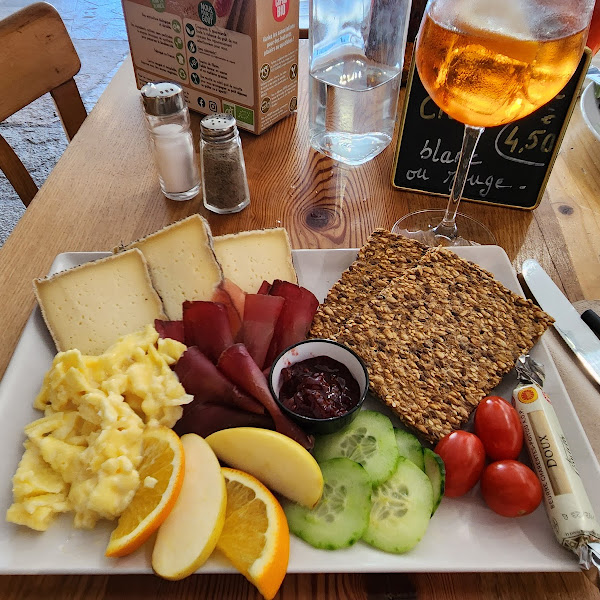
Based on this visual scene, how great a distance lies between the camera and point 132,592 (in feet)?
2.88

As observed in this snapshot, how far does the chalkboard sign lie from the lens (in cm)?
146

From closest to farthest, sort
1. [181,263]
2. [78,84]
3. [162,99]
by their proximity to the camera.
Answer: [181,263]
[162,99]
[78,84]

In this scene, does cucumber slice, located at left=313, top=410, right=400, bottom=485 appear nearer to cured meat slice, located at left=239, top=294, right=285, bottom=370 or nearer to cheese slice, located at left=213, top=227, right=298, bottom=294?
cured meat slice, located at left=239, top=294, right=285, bottom=370

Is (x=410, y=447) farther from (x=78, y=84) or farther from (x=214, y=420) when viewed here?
(x=78, y=84)

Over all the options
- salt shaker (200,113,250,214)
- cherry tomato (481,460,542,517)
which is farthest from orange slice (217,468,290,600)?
salt shaker (200,113,250,214)

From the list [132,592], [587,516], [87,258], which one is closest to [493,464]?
[587,516]

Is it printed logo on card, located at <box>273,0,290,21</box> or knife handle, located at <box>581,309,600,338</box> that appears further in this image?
printed logo on card, located at <box>273,0,290,21</box>

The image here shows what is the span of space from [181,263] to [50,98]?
4260 millimetres

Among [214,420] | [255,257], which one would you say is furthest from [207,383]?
[255,257]

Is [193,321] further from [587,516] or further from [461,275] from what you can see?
[587,516]

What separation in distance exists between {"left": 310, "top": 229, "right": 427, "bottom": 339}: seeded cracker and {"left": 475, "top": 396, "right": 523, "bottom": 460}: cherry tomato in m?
0.37

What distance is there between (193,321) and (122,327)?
0.18 meters

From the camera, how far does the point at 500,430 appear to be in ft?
3.34

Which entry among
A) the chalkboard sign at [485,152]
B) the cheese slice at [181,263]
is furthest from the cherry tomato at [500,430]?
the chalkboard sign at [485,152]
